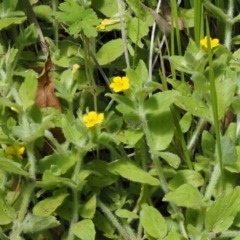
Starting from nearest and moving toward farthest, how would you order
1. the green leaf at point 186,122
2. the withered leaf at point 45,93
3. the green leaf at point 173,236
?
the green leaf at point 173,236 < the green leaf at point 186,122 < the withered leaf at point 45,93

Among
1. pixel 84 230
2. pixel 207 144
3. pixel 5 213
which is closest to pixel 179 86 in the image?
pixel 207 144

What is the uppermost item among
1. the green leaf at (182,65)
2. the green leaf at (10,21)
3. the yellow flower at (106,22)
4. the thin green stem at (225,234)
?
the green leaf at (10,21)

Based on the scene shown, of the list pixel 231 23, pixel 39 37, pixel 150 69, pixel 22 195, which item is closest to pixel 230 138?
pixel 150 69

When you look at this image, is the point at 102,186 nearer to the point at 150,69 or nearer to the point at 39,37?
the point at 150,69

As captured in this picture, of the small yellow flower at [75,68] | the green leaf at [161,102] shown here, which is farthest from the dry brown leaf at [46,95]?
the green leaf at [161,102]

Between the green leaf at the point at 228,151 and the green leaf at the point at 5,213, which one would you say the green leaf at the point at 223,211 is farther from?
the green leaf at the point at 5,213
